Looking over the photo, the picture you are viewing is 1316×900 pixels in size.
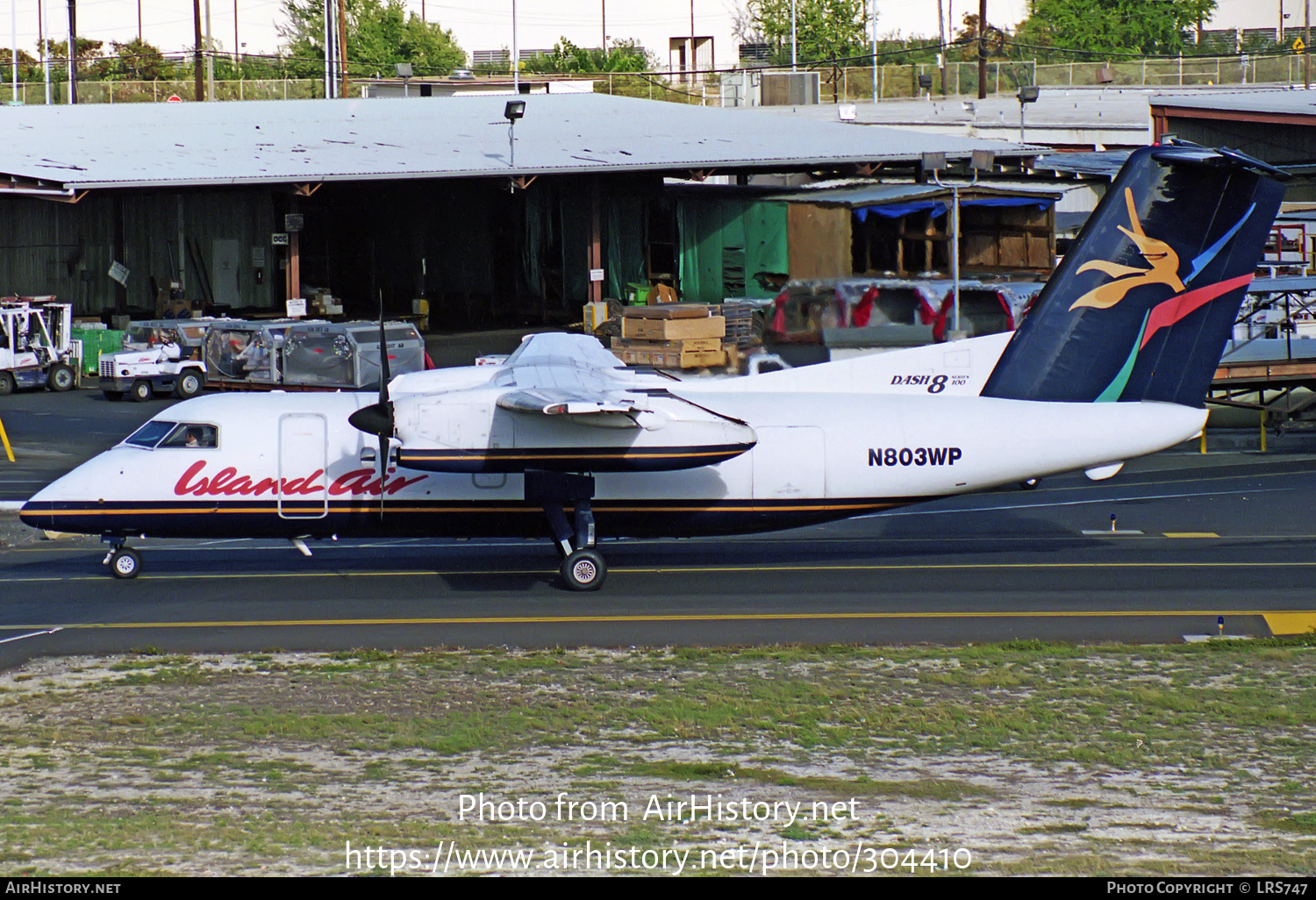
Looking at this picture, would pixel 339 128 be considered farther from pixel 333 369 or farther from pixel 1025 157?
pixel 1025 157

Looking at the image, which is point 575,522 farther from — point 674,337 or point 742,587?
point 674,337

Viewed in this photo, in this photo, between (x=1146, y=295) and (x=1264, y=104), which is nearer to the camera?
(x=1146, y=295)

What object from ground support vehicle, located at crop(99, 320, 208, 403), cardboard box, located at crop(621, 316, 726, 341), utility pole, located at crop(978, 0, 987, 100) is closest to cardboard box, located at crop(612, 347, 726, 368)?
cardboard box, located at crop(621, 316, 726, 341)

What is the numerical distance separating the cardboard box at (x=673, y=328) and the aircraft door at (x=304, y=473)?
833 inches

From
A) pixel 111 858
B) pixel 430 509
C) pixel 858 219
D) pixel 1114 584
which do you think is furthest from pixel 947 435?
pixel 858 219

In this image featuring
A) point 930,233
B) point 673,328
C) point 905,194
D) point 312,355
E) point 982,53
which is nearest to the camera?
point 312,355

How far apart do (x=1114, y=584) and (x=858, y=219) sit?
28269 mm

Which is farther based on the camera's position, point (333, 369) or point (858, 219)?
point (858, 219)

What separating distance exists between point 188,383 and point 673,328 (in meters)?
14.4

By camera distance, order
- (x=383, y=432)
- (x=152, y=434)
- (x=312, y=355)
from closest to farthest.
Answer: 1. (x=383, y=432)
2. (x=152, y=434)
3. (x=312, y=355)

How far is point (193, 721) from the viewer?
47.5 feet

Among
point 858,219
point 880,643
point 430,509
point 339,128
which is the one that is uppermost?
point 339,128

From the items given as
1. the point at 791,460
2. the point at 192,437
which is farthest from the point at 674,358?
the point at 192,437

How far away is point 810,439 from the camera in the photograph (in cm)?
2102
